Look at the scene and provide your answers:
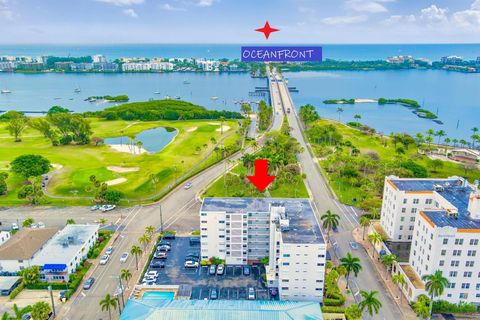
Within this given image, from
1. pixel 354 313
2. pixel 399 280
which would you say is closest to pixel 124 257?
pixel 354 313

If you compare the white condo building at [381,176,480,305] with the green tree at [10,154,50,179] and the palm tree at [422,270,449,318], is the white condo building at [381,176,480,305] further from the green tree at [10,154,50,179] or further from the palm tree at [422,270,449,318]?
the green tree at [10,154,50,179]

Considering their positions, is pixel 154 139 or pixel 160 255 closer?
pixel 160 255

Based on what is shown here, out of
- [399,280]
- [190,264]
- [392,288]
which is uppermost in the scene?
[399,280]

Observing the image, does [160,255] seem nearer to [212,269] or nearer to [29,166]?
[212,269]

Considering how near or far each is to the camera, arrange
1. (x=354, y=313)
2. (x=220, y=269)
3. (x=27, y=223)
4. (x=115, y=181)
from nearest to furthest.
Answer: (x=354, y=313)
(x=220, y=269)
(x=27, y=223)
(x=115, y=181)

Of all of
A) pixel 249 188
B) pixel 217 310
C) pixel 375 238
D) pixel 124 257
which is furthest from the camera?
pixel 249 188

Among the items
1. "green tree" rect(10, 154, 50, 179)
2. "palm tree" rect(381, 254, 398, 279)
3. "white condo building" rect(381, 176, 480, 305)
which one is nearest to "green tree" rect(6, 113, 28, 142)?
"green tree" rect(10, 154, 50, 179)

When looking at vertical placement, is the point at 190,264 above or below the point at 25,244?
below
